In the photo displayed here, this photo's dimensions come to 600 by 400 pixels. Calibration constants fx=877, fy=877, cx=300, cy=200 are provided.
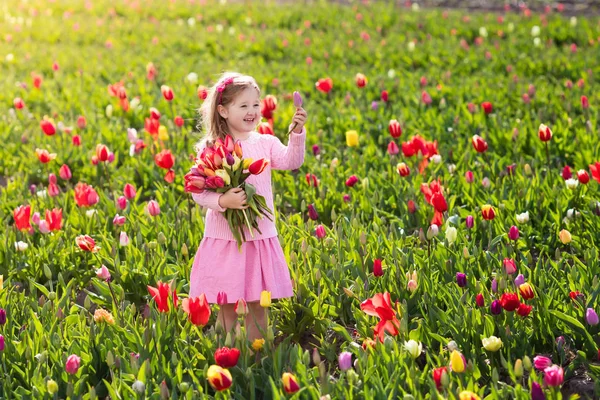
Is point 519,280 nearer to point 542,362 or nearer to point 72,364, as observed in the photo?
point 542,362

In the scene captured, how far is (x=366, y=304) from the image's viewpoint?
2.85 metres

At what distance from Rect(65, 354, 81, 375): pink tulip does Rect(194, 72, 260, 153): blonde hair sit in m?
0.88

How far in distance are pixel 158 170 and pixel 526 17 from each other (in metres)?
6.83

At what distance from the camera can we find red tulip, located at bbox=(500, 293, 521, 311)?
2824 millimetres

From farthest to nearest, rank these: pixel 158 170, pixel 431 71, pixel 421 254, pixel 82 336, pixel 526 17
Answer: pixel 526 17 → pixel 431 71 → pixel 158 170 → pixel 421 254 → pixel 82 336

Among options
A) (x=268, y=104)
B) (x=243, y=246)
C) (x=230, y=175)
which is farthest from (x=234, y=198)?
(x=268, y=104)

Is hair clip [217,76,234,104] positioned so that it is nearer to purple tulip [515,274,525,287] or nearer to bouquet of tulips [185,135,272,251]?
bouquet of tulips [185,135,272,251]

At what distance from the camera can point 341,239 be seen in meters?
3.81

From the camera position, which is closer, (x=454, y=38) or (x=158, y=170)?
(x=158, y=170)

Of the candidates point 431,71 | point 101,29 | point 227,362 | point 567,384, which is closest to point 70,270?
point 227,362

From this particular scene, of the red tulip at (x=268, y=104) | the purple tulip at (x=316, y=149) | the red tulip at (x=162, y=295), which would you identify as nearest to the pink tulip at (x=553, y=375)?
the red tulip at (x=162, y=295)

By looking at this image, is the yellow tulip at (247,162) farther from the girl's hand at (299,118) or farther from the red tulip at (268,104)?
the red tulip at (268,104)

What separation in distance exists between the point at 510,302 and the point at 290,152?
0.97 meters

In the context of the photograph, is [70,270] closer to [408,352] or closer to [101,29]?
[408,352]
